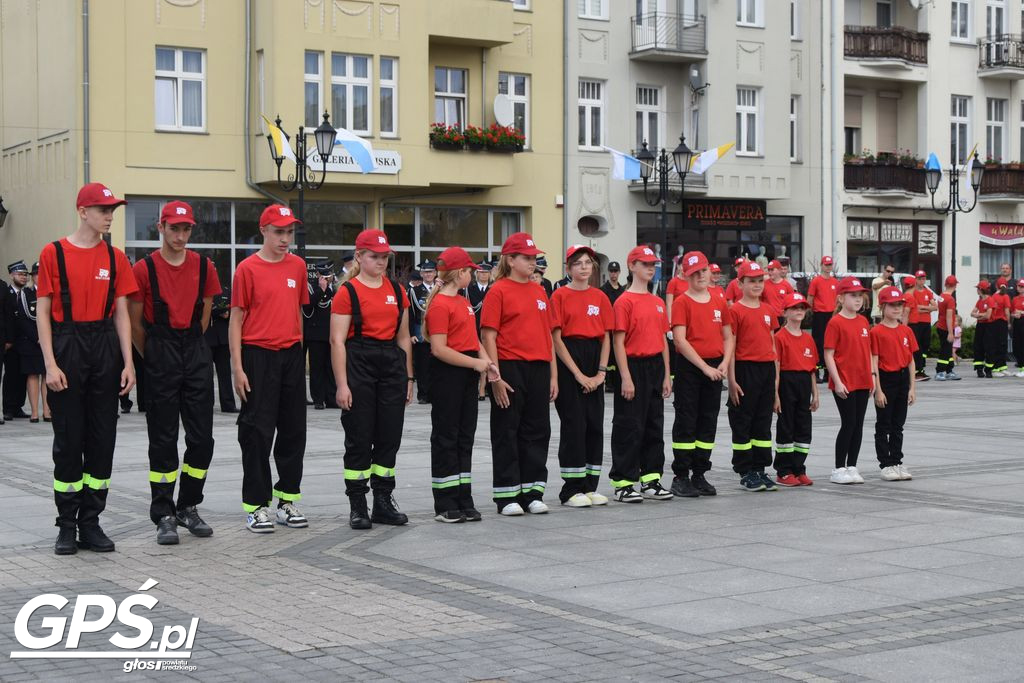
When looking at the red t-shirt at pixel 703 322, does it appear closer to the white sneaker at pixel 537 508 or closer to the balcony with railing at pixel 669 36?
the white sneaker at pixel 537 508

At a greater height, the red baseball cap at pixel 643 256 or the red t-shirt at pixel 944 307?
the red baseball cap at pixel 643 256

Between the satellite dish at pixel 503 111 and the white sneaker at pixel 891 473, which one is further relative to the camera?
the satellite dish at pixel 503 111

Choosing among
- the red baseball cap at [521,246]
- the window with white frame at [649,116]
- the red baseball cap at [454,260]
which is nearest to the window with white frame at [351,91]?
the window with white frame at [649,116]

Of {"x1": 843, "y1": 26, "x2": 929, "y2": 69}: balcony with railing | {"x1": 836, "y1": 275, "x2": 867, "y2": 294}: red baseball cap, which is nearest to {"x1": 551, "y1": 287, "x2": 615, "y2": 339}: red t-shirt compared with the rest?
{"x1": 836, "y1": 275, "x2": 867, "y2": 294}: red baseball cap

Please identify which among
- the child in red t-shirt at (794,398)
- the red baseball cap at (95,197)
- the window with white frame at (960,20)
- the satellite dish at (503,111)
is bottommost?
the child in red t-shirt at (794,398)

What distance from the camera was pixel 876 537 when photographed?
9.83 metres

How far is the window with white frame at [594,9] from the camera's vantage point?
36.9 metres

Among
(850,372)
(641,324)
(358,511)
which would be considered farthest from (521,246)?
(850,372)

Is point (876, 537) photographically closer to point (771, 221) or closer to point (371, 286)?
point (371, 286)

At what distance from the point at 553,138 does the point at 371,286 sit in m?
26.7

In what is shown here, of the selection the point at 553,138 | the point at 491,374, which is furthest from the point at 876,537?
the point at 553,138

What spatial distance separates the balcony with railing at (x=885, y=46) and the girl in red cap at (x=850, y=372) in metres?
30.4

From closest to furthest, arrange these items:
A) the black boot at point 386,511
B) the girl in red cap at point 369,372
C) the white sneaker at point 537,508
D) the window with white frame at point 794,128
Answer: the girl in red cap at point 369,372 → the black boot at point 386,511 → the white sneaker at point 537,508 → the window with white frame at point 794,128

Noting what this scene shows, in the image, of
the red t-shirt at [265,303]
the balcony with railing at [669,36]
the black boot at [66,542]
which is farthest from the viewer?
the balcony with railing at [669,36]
